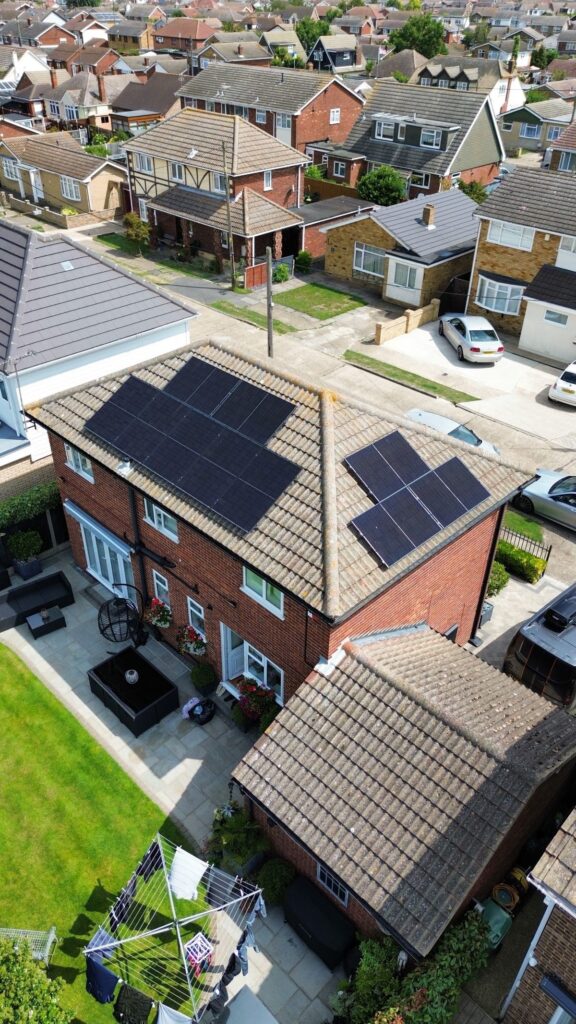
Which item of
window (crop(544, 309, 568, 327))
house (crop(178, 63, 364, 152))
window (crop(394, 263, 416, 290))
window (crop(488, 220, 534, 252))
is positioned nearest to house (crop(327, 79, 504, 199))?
house (crop(178, 63, 364, 152))

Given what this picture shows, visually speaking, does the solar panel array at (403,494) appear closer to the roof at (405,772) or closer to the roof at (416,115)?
the roof at (405,772)

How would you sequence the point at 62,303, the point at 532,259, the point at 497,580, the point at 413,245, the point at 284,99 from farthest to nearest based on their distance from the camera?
the point at 284,99
the point at 413,245
the point at 532,259
the point at 62,303
the point at 497,580

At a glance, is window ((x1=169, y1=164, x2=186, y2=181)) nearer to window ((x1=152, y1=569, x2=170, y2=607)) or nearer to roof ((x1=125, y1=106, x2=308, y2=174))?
roof ((x1=125, y1=106, x2=308, y2=174))

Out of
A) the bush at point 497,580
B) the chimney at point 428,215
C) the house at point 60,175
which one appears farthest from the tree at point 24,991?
the house at point 60,175

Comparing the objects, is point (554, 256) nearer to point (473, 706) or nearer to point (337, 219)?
point (337, 219)

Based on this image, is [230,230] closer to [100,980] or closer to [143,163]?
[143,163]

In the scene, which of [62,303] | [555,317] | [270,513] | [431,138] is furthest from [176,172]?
[270,513]
